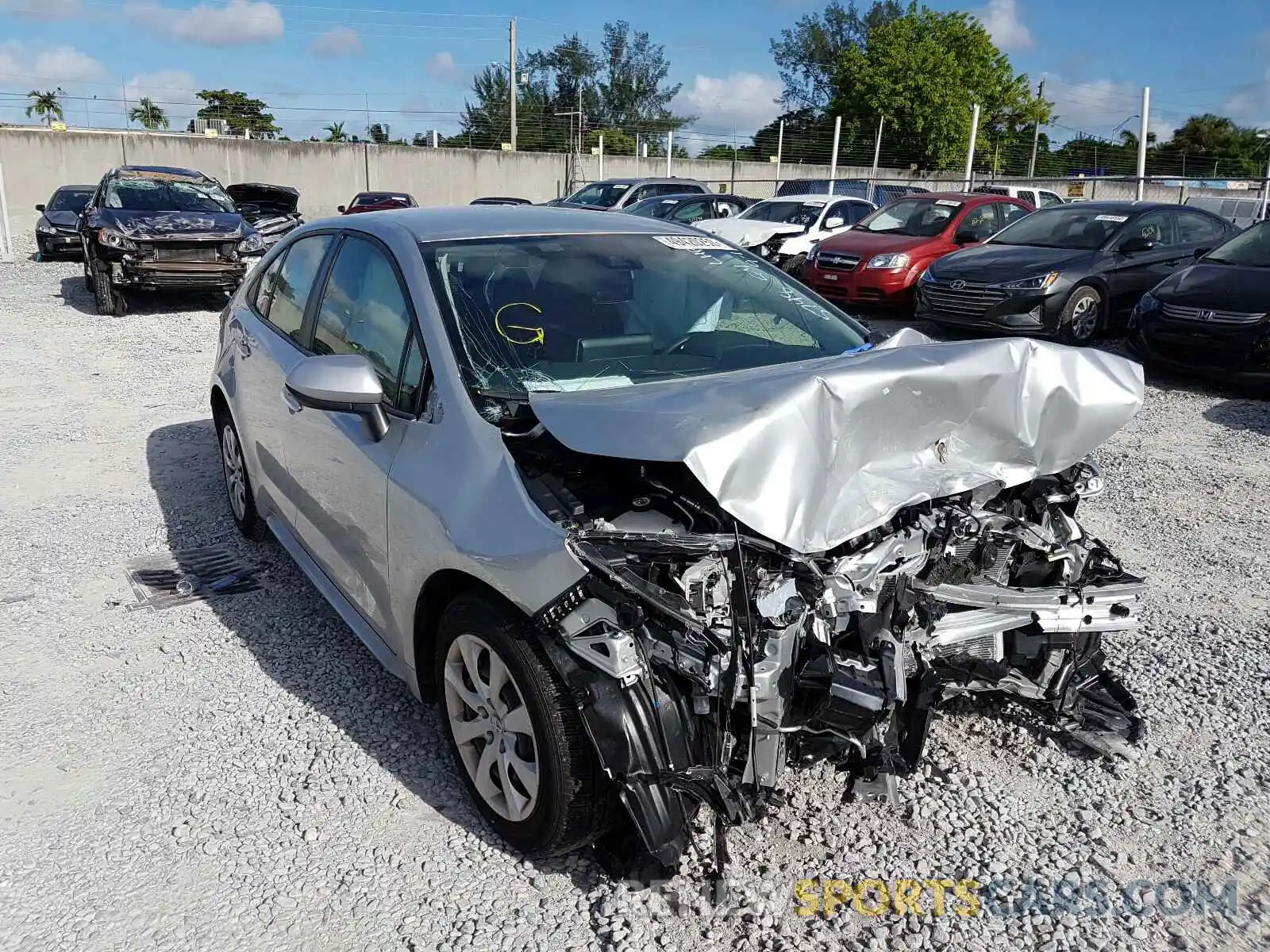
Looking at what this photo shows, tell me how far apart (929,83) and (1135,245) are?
44965mm

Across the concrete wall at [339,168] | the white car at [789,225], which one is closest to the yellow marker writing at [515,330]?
the white car at [789,225]

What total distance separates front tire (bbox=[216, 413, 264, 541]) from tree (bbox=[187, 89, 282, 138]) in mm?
31035

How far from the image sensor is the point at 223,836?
2.76 m

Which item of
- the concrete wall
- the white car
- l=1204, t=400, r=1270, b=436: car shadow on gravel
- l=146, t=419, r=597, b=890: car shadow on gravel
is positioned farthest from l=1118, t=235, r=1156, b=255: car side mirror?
the concrete wall

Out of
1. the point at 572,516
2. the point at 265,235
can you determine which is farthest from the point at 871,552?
the point at 265,235

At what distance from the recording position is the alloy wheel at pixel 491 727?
255 cm

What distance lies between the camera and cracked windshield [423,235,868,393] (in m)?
3.09

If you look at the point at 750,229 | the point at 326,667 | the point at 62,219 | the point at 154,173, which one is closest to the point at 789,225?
the point at 750,229

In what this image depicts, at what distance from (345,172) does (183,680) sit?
3275cm

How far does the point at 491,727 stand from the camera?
105 inches

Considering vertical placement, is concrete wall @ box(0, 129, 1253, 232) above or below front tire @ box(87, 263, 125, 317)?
above

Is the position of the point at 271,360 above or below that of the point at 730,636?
above

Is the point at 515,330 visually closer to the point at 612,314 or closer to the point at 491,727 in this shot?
the point at 612,314

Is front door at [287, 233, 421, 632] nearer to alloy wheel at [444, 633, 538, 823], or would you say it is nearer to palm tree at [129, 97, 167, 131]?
alloy wheel at [444, 633, 538, 823]
